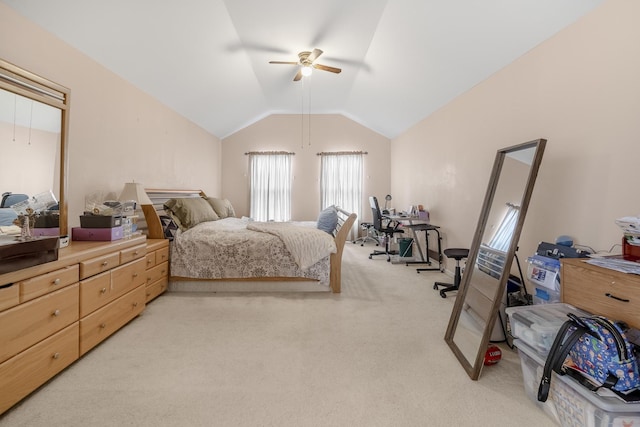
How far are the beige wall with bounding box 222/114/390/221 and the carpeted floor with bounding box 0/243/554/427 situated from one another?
4.12m

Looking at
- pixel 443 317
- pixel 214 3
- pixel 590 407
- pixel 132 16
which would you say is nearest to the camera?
pixel 590 407

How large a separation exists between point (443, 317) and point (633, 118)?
1947 mm

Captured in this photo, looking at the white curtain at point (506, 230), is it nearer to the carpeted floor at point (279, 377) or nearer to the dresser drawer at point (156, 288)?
the carpeted floor at point (279, 377)

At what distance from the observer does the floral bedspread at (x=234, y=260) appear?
3145 mm

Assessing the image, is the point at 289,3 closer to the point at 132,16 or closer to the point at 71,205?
the point at 132,16

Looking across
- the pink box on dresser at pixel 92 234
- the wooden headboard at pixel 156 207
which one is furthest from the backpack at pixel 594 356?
the wooden headboard at pixel 156 207

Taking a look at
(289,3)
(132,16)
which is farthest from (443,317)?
(132,16)

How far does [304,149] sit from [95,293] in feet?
17.4

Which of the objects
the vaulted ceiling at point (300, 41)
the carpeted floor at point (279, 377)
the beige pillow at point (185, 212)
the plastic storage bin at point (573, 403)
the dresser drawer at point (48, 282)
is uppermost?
the vaulted ceiling at point (300, 41)

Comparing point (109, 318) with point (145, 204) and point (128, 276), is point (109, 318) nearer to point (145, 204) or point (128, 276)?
point (128, 276)

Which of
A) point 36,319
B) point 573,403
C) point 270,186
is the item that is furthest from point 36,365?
point 270,186

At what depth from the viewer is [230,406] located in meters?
1.47

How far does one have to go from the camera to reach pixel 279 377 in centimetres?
171

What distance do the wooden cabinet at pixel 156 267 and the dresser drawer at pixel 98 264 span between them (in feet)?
2.13
